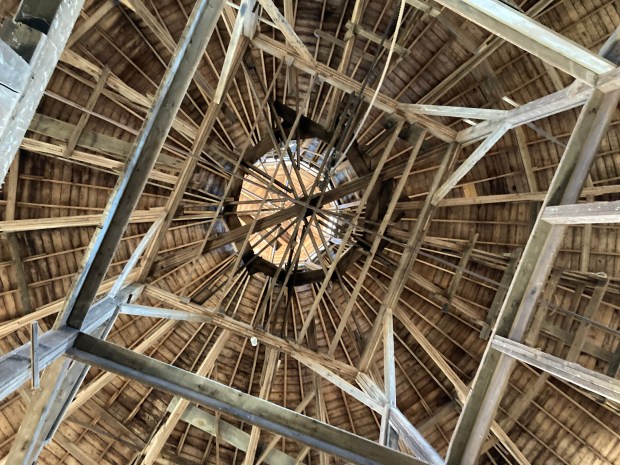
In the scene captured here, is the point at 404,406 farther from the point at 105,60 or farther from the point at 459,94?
the point at 105,60

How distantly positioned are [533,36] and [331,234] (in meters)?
11.4

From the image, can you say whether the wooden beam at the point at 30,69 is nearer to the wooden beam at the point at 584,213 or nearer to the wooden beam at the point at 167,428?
the wooden beam at the point at 584,213

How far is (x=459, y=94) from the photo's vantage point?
10844 millimetres

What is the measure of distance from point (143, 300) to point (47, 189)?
368cm

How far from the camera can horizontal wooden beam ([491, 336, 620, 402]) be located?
4.55m

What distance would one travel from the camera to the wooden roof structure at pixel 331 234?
524cm

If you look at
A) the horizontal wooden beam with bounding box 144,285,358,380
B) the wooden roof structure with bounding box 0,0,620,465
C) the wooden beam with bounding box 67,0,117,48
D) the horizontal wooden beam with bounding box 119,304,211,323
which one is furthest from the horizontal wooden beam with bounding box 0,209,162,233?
the wooden beam with bounding box 67,0,117,48

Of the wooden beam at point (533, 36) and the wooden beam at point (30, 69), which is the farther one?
the wooden beam at point (533, 36)

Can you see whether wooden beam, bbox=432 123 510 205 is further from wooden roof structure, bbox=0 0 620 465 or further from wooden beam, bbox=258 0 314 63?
wooden beam, bbox=258 0 314 63

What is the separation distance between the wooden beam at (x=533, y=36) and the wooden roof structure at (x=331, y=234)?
0.03 metres

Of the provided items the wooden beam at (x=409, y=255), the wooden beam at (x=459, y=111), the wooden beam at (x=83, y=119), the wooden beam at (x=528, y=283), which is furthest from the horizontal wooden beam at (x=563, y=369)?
the wooden beam at (x=83, y=119)

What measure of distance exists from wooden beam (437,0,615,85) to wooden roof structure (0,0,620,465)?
25 millimetres

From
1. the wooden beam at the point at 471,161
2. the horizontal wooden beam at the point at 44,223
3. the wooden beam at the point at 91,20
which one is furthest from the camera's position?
the wooden beam at the point at 91,20

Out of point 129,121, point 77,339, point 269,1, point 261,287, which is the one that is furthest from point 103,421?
point 269,1
